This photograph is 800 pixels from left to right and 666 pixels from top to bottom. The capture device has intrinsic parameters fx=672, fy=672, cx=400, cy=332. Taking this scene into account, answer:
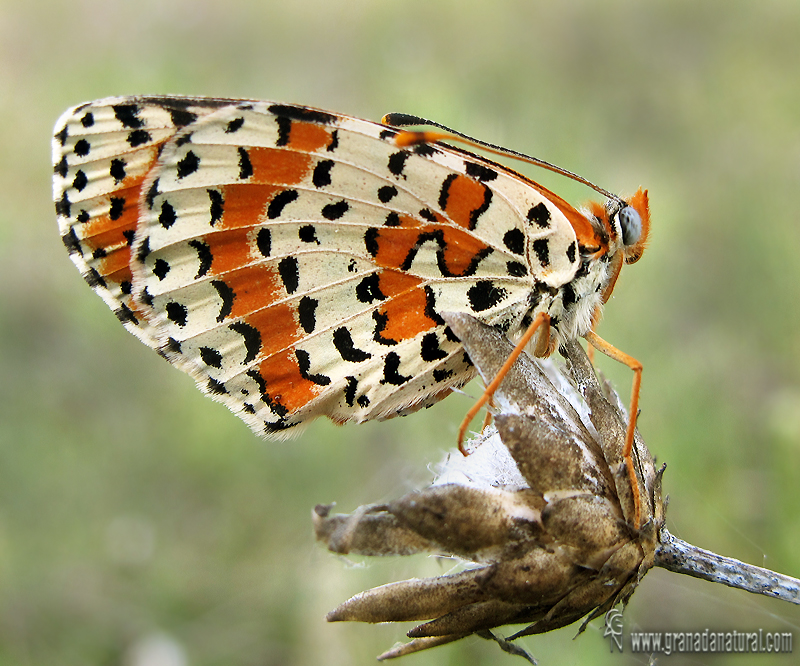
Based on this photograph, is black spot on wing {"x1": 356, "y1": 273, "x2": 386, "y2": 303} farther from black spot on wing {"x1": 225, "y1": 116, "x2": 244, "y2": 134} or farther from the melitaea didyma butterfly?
black spot on wing {"x1": 225, "y1": 116, "x2": 244, "y2": 134}

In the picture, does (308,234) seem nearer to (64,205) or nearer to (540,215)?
(540,215)

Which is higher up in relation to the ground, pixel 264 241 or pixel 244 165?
pixel 244 165

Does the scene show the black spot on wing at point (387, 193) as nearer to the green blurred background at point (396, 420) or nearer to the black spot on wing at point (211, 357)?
the black spot on wing at point (211, 357)

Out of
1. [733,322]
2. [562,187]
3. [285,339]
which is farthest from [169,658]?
[733,322]

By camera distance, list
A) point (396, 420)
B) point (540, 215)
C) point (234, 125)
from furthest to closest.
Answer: point (396, 420)
point (234, 125)
point (540, 215)

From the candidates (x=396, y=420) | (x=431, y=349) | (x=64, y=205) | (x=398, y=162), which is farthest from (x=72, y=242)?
(x=396, y=420)

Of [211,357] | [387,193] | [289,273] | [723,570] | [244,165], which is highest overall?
[244,165]

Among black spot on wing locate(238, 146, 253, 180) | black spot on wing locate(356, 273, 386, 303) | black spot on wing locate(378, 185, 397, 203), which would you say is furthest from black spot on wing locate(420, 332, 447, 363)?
black spot on wing locate(238, 146, 253, 180)
